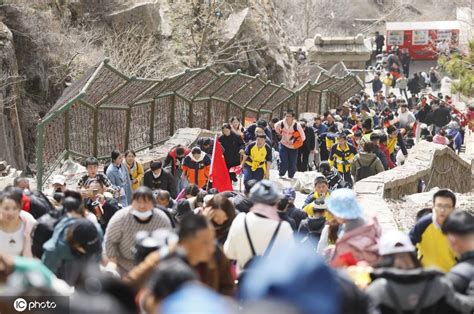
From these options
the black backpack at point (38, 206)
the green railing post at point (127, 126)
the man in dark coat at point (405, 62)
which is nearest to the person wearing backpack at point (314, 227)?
the black backpack at point (38, 206)

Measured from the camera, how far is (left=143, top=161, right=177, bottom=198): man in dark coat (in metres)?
13.1

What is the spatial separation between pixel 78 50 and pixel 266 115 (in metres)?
5.16

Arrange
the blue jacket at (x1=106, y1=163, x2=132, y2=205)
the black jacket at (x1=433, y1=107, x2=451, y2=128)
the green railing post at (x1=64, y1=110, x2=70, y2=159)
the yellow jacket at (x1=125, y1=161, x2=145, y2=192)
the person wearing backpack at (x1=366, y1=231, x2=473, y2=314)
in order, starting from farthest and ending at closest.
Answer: the black jacket at (x1=433, y1=107, x2=451, y2=128), the green railing post at (x1=64, y1=110, x2=70, y2=159), the yellow jacket at (x1=125, y1=161, x2=145, y2=192), the blue jacket at (x1=106, y1=163, x2=132, y2=205), the person wearing backpack at (x1=366, y1=231, x2=473, y2=314)

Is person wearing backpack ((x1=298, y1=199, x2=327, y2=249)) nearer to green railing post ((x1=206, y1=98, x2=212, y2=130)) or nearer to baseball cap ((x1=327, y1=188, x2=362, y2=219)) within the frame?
baseball cap ((x1=327, y1=188, x2=362, y2=219))

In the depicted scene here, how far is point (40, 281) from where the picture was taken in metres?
5.27

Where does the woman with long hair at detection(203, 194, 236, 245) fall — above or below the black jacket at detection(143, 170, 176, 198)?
above

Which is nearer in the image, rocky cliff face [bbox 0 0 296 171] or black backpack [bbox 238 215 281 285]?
black backpack [bbox 238 215 281 285]

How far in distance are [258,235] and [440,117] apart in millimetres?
18792

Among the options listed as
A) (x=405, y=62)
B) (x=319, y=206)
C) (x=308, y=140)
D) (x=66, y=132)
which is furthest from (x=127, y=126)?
(x=405, y=62)

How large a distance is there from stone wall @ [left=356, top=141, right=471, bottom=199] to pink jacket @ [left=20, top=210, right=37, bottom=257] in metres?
6.73

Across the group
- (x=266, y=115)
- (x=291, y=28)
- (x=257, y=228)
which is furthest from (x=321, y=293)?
(x=291, y=28)

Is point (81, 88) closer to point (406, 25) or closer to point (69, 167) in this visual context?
point (69, 167)

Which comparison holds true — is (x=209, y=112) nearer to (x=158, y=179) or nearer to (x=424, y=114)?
(x=424, y=114)

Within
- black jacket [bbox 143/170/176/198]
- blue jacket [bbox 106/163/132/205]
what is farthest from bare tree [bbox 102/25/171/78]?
black jacket [bbox 143/170/176/198]
